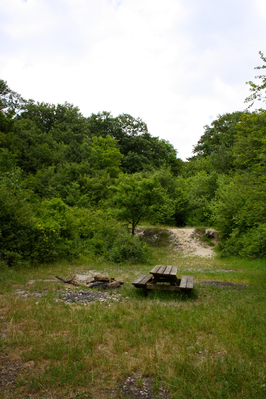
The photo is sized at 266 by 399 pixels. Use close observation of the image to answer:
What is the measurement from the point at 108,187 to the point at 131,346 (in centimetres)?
1419

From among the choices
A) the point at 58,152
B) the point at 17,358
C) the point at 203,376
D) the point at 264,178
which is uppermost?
the point at 58,152

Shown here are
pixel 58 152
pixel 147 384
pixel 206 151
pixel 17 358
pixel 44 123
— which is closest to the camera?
pixel 147 384

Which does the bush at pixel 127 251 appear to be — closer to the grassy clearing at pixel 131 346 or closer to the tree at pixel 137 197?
the tree at pixel 137 197

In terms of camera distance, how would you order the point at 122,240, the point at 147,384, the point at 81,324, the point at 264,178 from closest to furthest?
the point at 147,384 < the point at 81,324 < the point at 264,178 < the point at 122,240

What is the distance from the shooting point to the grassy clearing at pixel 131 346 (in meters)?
2.61

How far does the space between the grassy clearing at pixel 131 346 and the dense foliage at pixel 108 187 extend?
445 cm

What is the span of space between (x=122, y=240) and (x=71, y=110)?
29.6 meters

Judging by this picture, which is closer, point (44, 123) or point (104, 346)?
point (104, 346)

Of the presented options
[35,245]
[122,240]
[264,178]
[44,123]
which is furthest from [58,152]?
[264,178]

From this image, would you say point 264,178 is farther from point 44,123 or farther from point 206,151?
point 206,151

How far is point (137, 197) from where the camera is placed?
16.4 m

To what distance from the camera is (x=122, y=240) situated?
13.4 metres

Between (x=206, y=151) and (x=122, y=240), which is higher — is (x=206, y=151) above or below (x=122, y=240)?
above

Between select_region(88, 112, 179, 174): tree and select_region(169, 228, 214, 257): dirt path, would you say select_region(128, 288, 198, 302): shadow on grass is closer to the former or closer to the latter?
select_region(169, 228, 214, 257): dirt path
